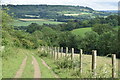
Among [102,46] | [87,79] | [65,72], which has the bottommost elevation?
[102,46]

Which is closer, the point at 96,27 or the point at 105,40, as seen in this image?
the point at 105,40

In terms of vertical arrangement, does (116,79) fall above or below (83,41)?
above

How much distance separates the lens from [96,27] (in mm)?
122875

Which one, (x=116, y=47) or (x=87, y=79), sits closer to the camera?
(x=87, y=79)

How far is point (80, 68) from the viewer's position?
527 inches

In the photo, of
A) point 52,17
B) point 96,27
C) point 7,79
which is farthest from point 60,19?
point 7,79

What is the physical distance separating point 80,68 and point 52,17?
167 meters

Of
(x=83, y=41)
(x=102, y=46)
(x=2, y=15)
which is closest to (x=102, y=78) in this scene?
(x=2, y=15)

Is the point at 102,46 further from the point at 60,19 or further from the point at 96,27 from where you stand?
the point at 60,19

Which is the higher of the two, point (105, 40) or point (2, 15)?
point (2, 15)

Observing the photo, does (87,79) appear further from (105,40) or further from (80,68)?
(105,40)

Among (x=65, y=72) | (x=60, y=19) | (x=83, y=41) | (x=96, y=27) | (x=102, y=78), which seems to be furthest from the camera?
(x=60, y=19)

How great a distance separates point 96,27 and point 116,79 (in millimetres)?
115909

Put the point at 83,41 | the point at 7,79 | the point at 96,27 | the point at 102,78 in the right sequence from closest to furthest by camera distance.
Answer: the point at 102,78, the point at 7,79, the point at 83,41, the point at 96,27
